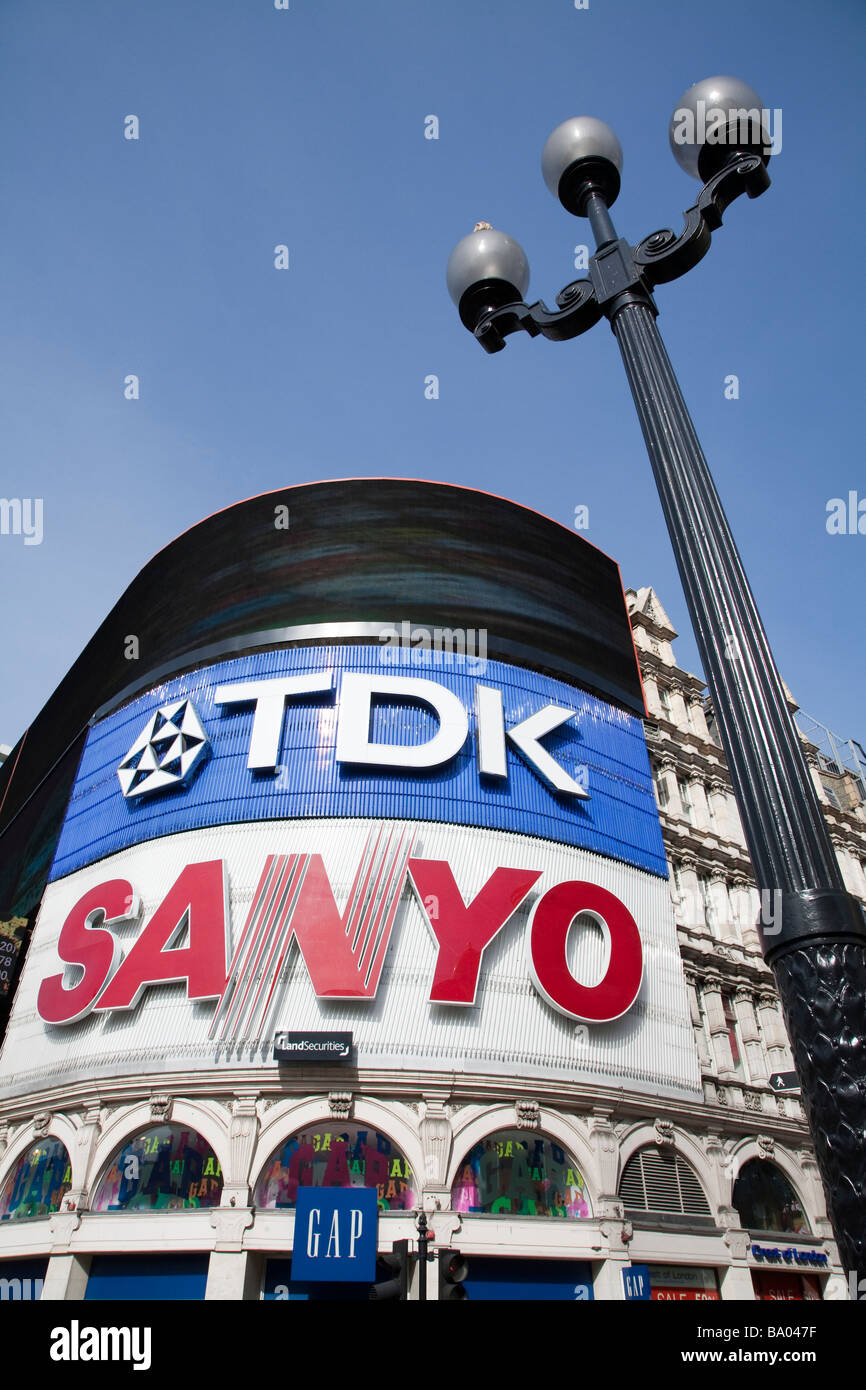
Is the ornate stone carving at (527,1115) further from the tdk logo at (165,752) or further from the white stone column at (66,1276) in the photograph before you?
the tdk logo at (165,752)

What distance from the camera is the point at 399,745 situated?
25.1 metres

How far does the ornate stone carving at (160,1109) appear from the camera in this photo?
19.7m

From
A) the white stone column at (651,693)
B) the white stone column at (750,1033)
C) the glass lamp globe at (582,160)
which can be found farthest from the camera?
the white stone column at (651,693)

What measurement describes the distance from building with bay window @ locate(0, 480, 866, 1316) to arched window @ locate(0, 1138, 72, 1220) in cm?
11

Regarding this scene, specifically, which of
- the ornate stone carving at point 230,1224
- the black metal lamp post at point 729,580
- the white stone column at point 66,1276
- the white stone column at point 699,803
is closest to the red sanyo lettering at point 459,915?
the ornate stone carving at point 230,1224

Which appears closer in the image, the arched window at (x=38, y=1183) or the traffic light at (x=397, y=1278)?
the traffic light at (x=397, y=1278)

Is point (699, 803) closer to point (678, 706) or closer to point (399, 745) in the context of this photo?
point (678, 706)

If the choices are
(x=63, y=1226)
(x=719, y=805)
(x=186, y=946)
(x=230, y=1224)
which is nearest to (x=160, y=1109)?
(x=230, y=1224)

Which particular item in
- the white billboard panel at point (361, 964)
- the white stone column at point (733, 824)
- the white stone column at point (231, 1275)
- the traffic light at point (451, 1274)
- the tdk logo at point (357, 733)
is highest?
the white stone column at point (733, 824)

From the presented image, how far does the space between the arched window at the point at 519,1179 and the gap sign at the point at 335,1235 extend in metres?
2.25

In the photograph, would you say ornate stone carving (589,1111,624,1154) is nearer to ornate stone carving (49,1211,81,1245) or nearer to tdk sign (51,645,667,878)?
tdk sign (51,645,667,878)

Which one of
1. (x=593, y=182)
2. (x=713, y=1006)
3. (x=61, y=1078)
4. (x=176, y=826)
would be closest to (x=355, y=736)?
(x=176, y=826)

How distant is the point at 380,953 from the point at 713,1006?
39.5ft
